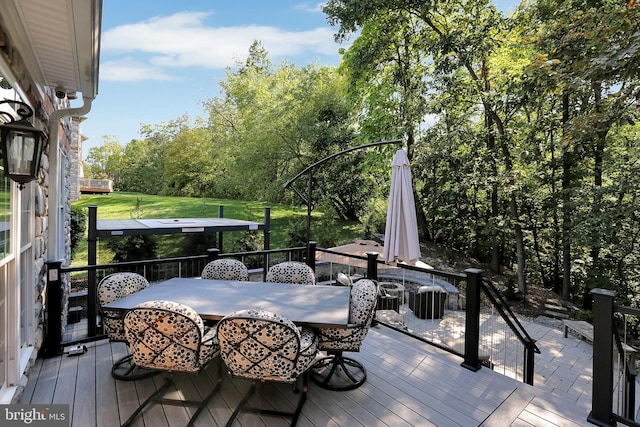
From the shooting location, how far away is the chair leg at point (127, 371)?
3123 mm

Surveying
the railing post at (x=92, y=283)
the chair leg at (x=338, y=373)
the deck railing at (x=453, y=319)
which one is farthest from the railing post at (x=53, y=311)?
the deck railing at (x=453, y=319)

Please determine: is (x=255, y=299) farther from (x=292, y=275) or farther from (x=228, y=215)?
(x=228, y=215)

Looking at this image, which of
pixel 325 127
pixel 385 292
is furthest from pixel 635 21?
pixel 325 127

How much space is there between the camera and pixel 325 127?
1181 centimetres

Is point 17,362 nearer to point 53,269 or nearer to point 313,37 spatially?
point 53,269

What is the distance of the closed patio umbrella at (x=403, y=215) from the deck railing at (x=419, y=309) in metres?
0.27

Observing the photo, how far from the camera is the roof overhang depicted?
2039mm

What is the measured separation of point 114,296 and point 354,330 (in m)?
2.18

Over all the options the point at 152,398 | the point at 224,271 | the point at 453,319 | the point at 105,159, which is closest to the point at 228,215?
the point at 453,319

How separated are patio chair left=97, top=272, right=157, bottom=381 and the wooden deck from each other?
0.33ft

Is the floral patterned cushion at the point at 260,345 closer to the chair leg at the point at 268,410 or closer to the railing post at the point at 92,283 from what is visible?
the chair leg at the point at 268,410

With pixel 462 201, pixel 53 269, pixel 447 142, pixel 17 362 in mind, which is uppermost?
pixel 447 142

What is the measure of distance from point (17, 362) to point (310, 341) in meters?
2.21

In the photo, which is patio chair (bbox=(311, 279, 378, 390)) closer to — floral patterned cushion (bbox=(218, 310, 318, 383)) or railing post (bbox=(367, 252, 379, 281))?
floral patterned cushion (bbox=(218, 310, 318, 383))
